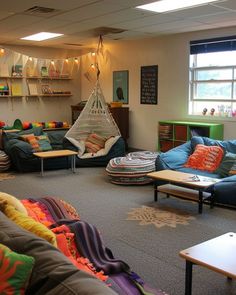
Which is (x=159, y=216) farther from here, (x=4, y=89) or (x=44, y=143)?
(x=4, y=89)

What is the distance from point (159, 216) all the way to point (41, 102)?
5.98 meters

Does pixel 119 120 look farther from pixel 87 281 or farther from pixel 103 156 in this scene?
pixel 87 281

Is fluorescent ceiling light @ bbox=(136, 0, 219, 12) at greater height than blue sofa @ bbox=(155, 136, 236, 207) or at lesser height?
greater

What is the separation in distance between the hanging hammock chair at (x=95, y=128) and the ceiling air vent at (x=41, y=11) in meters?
2.77

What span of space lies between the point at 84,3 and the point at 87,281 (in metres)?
3.97

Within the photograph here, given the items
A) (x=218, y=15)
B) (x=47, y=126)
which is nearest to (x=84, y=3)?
(x=218, y=15)

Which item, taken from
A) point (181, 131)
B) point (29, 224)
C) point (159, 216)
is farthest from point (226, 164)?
point (29, 224)

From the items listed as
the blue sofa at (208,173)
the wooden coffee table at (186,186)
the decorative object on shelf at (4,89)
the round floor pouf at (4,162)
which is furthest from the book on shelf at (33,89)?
the wooden coffee table at (186,186)

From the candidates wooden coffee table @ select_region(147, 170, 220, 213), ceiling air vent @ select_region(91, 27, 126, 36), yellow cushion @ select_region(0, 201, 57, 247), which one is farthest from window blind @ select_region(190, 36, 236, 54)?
yellow cushion @ select_region(0, 201, 57, 247)

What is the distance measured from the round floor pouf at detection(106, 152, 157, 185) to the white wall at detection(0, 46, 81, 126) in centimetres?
403

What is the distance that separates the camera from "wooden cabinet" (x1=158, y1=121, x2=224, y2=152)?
21.8 ft

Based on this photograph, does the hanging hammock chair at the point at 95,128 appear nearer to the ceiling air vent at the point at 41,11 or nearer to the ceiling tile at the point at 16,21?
the ceiling tile at the point at 16,21

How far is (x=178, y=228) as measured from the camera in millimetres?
3994

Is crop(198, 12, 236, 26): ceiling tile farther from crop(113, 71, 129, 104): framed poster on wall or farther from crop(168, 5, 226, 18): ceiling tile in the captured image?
crop(113, 71, 129, 104): framed poster on wall
